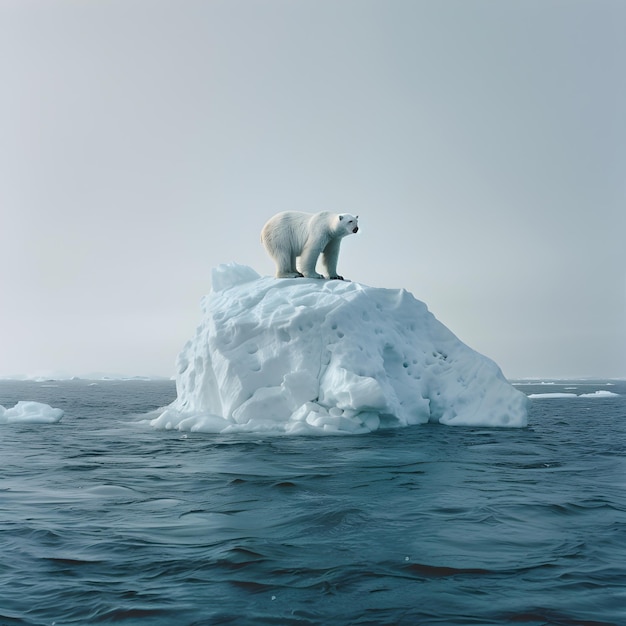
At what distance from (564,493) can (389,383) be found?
22.4 ft

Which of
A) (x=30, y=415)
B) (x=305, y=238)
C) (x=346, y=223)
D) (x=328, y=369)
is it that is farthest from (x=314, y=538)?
(x=30, y=415)

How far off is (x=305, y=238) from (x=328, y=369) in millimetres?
3833

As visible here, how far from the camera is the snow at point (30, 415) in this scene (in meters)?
15.5

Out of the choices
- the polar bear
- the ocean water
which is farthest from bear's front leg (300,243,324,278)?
the ocean water

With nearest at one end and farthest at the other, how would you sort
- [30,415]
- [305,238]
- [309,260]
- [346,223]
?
[346,223] < [309,260] < [305,238] < [30,415]

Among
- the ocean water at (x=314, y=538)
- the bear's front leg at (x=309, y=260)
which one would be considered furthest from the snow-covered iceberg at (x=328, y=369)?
the ocean water at (x=314, y=538)

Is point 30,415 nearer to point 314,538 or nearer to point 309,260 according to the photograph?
point 309,260

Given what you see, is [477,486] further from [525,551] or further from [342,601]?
[342,601]

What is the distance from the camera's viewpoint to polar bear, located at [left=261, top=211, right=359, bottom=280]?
14.1m

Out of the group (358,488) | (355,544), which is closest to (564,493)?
(358,488)

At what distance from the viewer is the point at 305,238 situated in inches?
575

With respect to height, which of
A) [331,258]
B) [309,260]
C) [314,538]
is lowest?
[314,538]

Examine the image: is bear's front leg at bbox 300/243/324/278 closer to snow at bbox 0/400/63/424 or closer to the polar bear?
the polar bear

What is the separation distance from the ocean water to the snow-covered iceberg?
3069 mm
